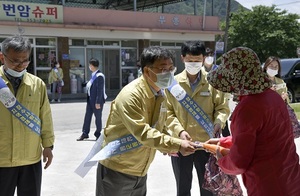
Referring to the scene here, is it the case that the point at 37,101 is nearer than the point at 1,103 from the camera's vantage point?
No

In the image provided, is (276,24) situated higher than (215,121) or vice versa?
(276,24)

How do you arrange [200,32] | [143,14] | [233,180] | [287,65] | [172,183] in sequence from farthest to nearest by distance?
1. [200,32]
2. [143,14]
3. [287,65]
4. [172,183]
5. [233,180]

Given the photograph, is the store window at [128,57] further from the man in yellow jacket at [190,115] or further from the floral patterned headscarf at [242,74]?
the floral patterned headscarf at [242,74]

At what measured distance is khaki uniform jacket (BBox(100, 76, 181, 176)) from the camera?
255cm

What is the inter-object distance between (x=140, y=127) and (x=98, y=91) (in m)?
5.87

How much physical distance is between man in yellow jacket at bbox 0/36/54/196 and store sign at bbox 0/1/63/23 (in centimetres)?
1516

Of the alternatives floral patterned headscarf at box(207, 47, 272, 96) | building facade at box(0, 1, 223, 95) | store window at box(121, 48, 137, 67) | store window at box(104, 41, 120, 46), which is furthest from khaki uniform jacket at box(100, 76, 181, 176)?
store window at box(121, 48, 137, 67)

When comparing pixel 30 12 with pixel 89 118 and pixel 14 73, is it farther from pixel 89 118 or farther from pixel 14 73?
pixel 14 73

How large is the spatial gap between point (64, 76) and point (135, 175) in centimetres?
1685

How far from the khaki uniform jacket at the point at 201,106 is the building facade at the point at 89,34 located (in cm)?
1472

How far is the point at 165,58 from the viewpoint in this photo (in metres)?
2.70

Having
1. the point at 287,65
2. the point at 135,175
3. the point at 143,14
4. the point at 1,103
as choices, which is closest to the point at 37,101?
the point at 1,103

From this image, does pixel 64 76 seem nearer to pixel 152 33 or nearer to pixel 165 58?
pixel 152 33

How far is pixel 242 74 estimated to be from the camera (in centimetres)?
221
